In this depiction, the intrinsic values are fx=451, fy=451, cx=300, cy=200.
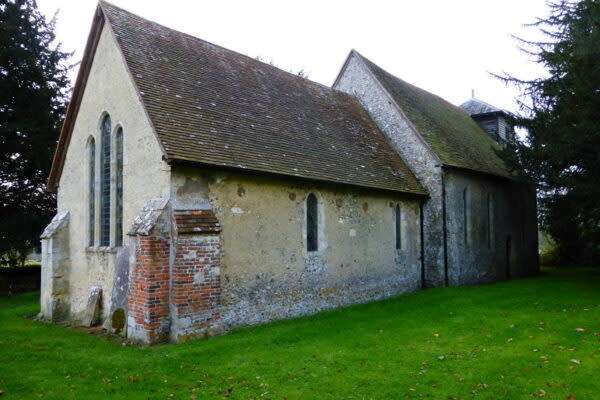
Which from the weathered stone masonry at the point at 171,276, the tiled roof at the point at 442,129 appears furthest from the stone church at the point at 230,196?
the tiled roof at the point at 442,129

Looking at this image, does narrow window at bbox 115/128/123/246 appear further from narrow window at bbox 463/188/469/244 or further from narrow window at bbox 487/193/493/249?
narrow window at bbox 487/193/493/249

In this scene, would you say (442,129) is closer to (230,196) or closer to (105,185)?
(230,196)

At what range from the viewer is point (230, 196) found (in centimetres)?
1127

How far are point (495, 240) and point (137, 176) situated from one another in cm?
1653

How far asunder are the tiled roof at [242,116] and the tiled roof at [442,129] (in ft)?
5.64

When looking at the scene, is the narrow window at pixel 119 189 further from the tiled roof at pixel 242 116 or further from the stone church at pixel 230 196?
the tiled roof at pixel 242 116

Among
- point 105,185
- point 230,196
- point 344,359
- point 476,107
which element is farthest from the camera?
point 476,107

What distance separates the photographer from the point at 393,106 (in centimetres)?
1944

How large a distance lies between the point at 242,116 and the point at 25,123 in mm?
14646

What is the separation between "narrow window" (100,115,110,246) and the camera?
12.9 meters

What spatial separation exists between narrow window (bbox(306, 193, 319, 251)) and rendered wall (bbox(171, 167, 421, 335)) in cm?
15

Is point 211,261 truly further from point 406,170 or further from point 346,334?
point 406,170

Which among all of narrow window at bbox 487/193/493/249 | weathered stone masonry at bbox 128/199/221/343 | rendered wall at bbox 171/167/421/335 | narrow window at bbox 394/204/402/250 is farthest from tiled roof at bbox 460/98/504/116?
weathered stone masonry at bbox 128/199/221/343

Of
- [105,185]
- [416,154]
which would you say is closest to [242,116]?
[105,185]
